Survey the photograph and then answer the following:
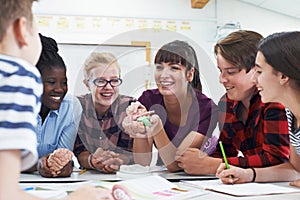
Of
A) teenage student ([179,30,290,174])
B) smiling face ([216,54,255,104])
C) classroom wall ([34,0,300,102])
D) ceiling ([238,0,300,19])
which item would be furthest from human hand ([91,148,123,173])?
ceiling ([238,0,300,19])

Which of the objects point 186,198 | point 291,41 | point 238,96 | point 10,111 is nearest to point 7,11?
point 10,111

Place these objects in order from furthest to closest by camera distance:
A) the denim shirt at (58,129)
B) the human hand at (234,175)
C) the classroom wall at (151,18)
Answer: the classroom wall at (151,18)
the denim shirt at (58,129)
the human hand at (234,175)

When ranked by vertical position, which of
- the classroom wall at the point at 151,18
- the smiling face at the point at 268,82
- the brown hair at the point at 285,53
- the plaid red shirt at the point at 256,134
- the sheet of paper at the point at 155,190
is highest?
the classroom wall at the point at 151,18

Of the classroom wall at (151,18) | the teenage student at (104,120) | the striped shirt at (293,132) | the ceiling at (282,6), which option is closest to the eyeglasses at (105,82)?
the teenage student at (104,120)

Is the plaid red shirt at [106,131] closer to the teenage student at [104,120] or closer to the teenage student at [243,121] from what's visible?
the teenage student at [104,120]

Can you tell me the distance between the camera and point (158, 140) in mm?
1217

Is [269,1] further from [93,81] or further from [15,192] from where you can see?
[15,192]

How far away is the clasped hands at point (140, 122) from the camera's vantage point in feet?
3.80

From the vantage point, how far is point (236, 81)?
1252mm

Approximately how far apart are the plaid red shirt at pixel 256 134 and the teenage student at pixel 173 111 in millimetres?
63

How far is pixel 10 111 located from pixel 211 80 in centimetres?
152

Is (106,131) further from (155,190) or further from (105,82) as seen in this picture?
(155,190)

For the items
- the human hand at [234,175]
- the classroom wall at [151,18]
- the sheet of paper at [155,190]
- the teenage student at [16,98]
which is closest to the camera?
the teenage student at [16,98]

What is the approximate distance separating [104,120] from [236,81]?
490mm
